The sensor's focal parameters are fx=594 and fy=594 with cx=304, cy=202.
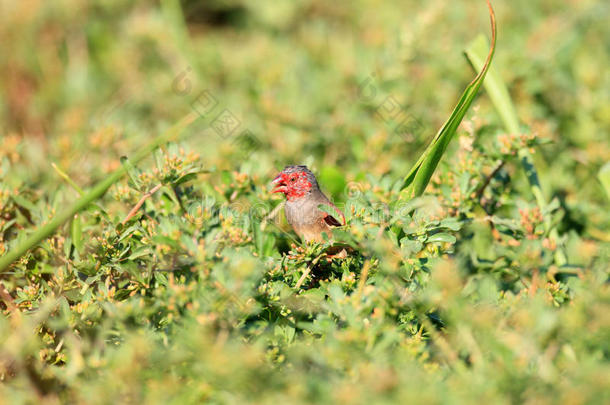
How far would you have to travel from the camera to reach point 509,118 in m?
2.89

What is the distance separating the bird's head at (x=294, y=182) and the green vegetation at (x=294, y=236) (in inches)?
3.0

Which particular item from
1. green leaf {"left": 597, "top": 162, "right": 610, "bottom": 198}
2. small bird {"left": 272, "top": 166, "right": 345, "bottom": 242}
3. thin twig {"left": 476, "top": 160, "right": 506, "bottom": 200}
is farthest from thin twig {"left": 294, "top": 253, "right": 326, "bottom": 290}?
green leaf {"left": 597, "top": 162, "right": 610, "bottom": 198}

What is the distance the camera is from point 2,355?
2006 mm

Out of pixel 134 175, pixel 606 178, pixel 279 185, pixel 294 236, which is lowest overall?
pixel 294 236

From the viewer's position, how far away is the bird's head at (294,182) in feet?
9.09

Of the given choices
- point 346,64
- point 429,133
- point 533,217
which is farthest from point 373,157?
point 346,64

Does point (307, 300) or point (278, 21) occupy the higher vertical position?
point (278, 21)

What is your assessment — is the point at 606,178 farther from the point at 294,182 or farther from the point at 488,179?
the point at 294,182

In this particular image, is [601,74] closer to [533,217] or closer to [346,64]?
[346,64]

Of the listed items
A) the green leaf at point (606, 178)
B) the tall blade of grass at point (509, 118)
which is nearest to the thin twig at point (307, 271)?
the tall blade of grass at point (509, 118)

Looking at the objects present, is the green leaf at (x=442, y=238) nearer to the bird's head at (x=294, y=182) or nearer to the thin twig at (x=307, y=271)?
the thin twig at (x=307, y=271)

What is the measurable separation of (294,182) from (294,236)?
0.87ft

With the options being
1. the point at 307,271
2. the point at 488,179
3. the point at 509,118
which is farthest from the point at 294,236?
the point at 509,118

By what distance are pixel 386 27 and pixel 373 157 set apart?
2.65m
